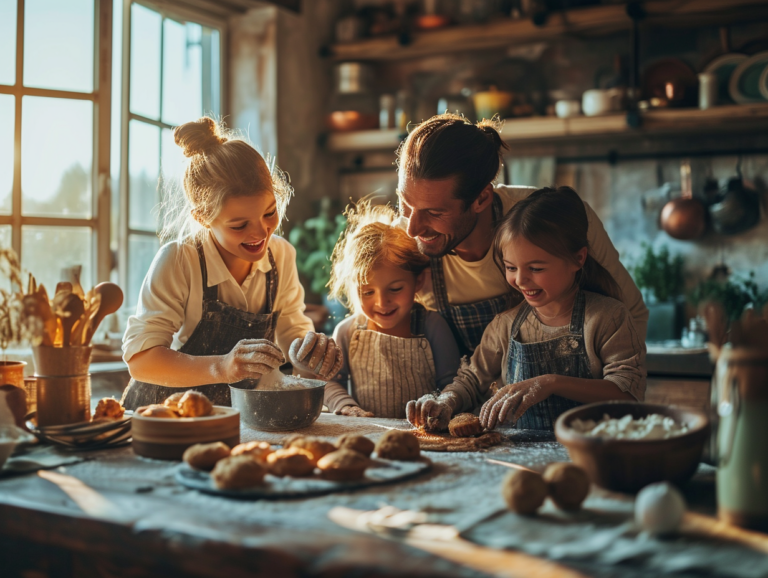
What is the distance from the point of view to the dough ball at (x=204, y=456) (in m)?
1.22

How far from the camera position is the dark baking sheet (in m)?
1.11

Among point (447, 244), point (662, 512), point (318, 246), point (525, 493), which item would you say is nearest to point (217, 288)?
point (447, 244)

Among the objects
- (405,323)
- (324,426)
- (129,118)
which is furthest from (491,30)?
(324,426)

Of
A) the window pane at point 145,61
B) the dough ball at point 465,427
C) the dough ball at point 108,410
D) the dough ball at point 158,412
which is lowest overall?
the dough ball at point 465,427

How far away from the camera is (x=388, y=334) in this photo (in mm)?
2277

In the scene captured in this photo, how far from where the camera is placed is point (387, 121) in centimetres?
445

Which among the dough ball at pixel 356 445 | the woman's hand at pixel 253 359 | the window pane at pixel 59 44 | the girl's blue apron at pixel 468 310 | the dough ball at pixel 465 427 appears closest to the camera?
the dough ball at pixel 356 445

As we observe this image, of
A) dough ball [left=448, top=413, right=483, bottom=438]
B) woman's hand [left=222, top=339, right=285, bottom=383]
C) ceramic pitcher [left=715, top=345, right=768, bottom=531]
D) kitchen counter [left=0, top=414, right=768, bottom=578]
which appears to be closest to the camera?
kitchen counter [left=0, top=414, right=768, bottom=578]

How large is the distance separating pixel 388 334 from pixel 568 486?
1268 millimetres

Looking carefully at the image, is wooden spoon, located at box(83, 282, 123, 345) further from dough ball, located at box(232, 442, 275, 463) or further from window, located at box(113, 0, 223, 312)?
window, located at box(113, 0, 223, 312)

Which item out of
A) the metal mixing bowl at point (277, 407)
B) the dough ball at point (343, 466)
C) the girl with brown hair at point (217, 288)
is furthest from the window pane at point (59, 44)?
the dough ball at point (343, 466)

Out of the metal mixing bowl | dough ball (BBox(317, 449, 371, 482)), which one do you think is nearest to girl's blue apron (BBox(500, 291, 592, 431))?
the metal mixing bowl

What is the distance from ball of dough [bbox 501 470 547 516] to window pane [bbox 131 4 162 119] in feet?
10.6

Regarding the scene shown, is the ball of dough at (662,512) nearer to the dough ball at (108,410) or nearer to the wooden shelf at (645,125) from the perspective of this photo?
the dough ball at (108,410)
